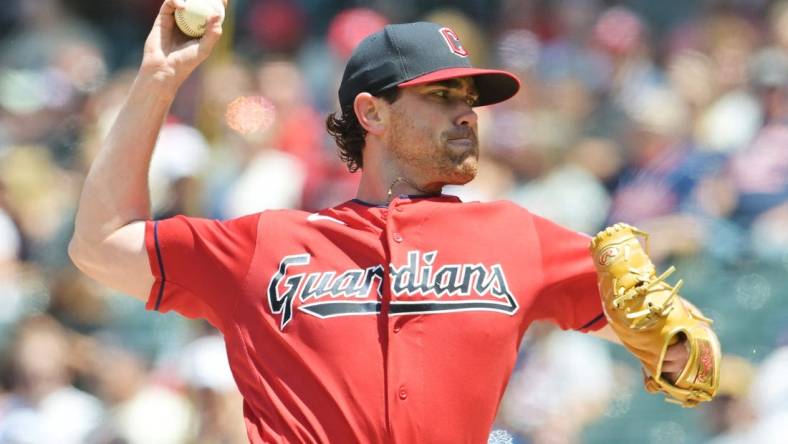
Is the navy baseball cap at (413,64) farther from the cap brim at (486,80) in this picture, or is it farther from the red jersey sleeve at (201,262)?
the red jersey sleeve at (201,262)

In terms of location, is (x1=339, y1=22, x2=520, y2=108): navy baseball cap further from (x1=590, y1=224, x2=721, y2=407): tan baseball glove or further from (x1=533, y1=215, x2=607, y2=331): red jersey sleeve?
(x1=590, y1=224, x2=721, y2=407): tan baseball glove

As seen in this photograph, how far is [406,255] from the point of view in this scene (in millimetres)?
2797

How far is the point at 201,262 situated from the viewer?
2.88 m

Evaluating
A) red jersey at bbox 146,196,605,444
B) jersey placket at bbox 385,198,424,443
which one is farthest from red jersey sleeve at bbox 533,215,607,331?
jersey placket at bbox 385,198,424,443

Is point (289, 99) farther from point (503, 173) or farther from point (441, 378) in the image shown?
point (441, 378)

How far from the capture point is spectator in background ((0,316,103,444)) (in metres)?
5.61

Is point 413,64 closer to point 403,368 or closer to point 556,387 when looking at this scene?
point 403,368

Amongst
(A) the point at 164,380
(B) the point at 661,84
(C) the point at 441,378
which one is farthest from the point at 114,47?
(C) the point at 441,378

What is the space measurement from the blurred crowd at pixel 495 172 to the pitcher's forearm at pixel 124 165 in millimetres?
2321

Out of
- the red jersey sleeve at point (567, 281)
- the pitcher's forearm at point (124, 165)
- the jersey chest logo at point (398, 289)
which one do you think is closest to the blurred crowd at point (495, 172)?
the red jersey sleeve at point (567, 281)

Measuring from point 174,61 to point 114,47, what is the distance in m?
Result: 4.27

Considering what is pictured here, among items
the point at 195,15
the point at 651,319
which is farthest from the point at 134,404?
the point at 651,319

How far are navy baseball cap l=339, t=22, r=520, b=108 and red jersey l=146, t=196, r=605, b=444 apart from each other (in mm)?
296

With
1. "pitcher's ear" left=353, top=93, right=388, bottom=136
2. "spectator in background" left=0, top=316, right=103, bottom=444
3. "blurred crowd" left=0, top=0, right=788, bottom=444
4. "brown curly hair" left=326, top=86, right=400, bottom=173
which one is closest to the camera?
"pitcher's ear" left=353, top=93, right=388, bottom=136
